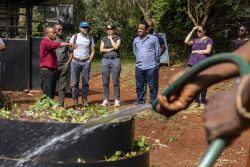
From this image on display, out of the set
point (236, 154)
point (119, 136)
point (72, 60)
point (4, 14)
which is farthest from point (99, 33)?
point (119, 136)

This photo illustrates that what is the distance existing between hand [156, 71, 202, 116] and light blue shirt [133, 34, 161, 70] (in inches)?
341

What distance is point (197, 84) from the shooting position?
86.3 inches

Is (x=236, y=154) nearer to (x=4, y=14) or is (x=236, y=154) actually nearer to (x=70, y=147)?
(x=70, y=147)

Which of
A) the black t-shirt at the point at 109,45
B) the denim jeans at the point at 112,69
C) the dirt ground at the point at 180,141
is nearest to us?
the dirt ground at the point at 180,141

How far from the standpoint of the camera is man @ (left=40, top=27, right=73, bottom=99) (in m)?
10.4

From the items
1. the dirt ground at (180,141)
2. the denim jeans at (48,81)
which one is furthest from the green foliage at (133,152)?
the denim jeans at (48,81)

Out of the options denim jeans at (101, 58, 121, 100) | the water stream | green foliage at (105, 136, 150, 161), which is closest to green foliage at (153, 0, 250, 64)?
denim jeans at (101, 58, 121, 100)

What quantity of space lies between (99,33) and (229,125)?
29.6 meters

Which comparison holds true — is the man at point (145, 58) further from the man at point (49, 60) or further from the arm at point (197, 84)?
the arm at point (197, 84)

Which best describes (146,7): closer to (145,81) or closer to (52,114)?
(145,81)

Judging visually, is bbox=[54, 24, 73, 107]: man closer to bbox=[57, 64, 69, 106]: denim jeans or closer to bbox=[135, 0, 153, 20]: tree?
bbox=[57, 64, 69, 106]: denim jeans

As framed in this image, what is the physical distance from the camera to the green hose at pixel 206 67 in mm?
1903

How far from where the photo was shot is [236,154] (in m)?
7.97

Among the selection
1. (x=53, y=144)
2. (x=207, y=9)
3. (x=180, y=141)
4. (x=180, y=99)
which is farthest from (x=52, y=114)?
(x=207, y=9)
